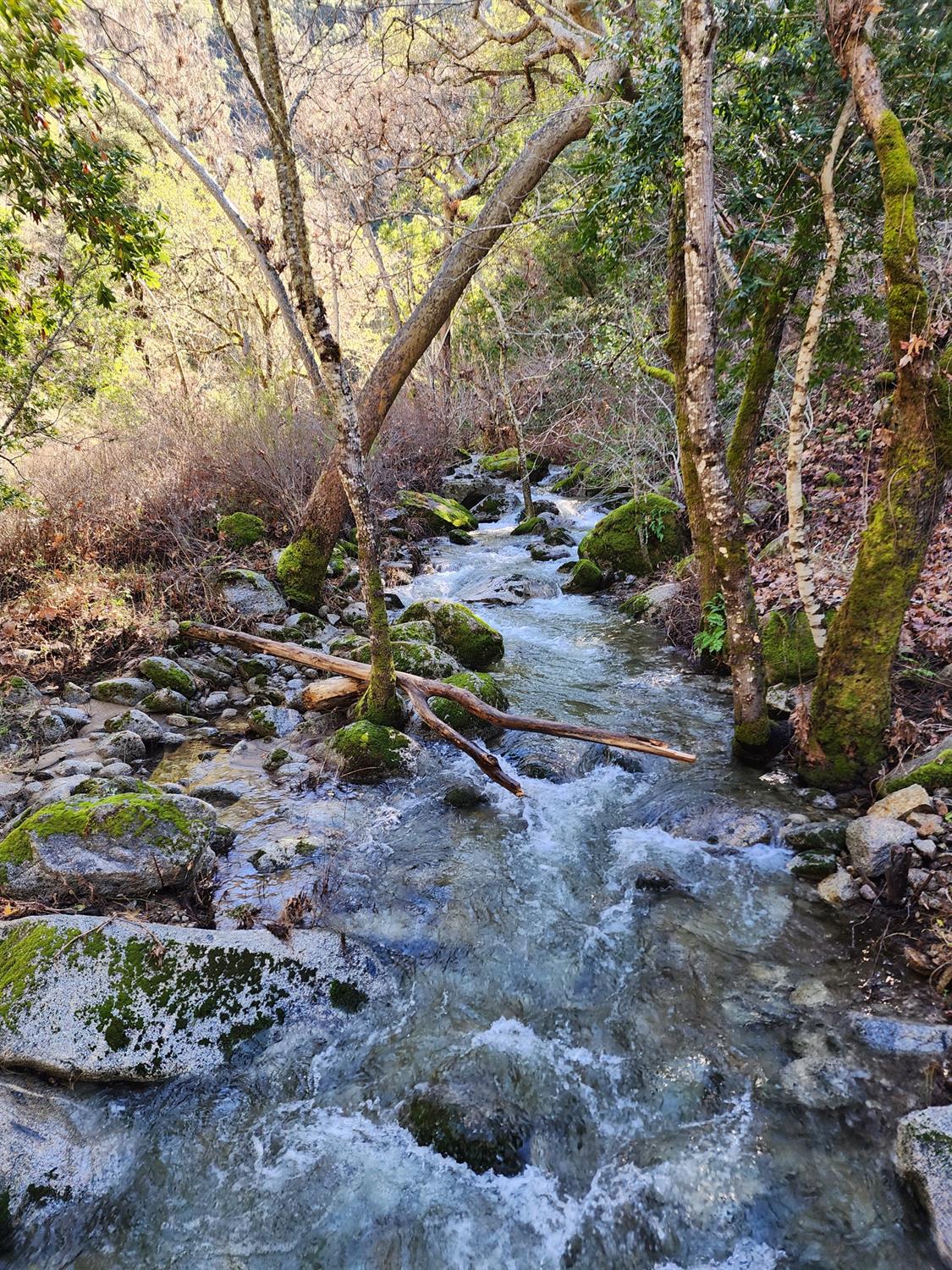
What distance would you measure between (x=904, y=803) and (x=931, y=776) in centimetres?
31

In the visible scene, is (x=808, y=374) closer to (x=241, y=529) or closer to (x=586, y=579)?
(x=586, y=579)

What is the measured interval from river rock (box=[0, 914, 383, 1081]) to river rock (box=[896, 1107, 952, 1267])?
246 cm

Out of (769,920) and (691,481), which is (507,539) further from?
(769,920)

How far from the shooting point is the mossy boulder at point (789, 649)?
5.80m

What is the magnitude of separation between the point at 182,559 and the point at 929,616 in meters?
8.86

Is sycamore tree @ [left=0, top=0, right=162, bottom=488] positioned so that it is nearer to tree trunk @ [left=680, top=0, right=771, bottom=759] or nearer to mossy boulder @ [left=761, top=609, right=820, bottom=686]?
tree trunk @ [left=680, top=0, right=771, bottom=759]

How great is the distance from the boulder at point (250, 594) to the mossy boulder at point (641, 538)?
561 cm

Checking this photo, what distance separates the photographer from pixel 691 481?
5348 mm

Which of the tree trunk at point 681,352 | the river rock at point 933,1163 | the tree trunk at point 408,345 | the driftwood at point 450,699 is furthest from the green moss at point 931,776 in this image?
the tree trunk at point 408,345

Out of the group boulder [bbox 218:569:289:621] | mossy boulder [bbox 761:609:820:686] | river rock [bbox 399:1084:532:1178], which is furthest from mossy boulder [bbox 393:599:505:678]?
river rock [bbox 399:1084:532:1178]

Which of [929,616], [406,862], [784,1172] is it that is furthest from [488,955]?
[929,616]

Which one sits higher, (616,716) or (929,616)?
(929,616)

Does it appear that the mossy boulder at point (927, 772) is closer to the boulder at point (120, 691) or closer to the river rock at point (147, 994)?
the river rock at point (147, 994)

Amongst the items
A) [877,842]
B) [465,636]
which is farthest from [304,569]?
[877,842]
